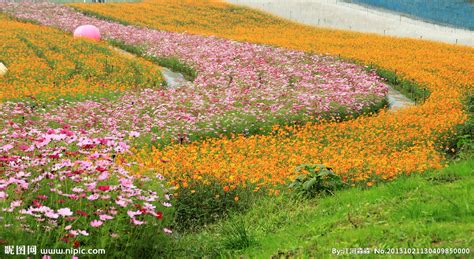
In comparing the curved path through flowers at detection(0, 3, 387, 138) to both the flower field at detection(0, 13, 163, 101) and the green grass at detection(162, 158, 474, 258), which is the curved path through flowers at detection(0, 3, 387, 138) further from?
the green grass at detection(162, 158, 474, 258)

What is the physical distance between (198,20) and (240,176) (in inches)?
1499

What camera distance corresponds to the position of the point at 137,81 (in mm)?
A: 22078

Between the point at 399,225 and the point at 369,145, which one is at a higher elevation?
the point at 399,225

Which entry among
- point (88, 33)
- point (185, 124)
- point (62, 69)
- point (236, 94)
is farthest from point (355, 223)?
point (88, 33)

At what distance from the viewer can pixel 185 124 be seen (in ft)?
47.9

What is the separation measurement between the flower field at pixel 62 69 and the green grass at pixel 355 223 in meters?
9.99

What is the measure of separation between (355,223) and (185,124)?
27.5 feet

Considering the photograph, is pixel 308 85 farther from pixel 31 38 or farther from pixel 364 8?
pixel 364 8

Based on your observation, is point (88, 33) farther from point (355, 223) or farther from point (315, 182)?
point (355, 223)

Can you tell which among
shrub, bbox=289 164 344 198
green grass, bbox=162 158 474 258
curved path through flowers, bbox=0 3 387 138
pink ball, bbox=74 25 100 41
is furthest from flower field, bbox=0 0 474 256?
pink ball, bbox=74 25 100 41

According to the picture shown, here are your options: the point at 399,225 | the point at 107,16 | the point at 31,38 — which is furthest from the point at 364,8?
the point at 399,225

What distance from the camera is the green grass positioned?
19.0 ft

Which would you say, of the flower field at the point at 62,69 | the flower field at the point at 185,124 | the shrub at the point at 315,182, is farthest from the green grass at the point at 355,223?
the flower field at the point at 62,69

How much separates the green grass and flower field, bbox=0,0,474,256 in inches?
26.0
